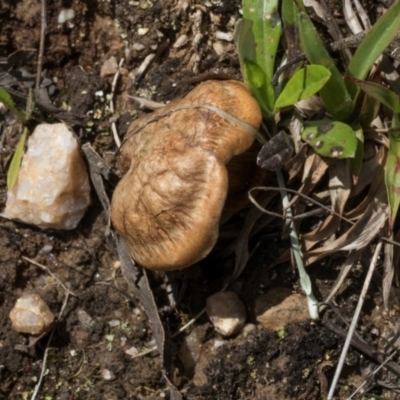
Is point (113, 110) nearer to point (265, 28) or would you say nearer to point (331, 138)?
point (265, 28)

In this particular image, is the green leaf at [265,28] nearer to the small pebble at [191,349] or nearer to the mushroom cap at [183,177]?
the mushroom cap at [183,177]

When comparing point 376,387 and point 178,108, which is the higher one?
point 178,108

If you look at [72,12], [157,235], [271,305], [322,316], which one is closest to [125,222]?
[157,235]

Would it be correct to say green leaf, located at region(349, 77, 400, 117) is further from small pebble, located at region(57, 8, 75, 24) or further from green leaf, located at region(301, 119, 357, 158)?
small pebble, located at region(57, 8, 75, 24)

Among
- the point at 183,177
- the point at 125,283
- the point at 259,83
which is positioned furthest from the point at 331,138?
the point at 125,283

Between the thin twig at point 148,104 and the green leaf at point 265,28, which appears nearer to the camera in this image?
the green leaf at point 265,28

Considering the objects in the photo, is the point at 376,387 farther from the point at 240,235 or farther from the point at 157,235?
the point at 157,235

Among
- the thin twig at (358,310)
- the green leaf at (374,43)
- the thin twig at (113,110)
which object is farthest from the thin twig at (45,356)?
the green leaf at (374,43)
